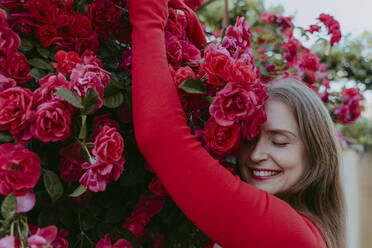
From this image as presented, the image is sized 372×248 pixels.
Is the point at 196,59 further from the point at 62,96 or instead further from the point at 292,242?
the point at 292,242

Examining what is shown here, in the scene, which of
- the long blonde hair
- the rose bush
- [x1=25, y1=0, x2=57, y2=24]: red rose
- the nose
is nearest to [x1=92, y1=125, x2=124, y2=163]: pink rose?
the rose bush

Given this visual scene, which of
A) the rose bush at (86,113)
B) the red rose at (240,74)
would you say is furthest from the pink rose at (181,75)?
the red rose at (240,74)

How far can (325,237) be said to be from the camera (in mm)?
1046

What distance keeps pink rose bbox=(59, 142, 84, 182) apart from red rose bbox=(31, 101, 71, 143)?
0.20ft

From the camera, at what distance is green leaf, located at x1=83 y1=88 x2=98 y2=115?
2.28 feet

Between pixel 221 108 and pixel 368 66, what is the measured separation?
3272 mm

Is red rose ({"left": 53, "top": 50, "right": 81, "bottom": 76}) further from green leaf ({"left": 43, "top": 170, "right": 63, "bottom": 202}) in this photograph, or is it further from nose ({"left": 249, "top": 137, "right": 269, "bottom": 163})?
nose ({"left": 249, "top": 137, "right": 269, "bottom": 163})

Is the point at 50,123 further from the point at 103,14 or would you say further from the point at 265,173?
the point at 265,173

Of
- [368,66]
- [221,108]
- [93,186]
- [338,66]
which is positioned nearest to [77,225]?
[93,186]

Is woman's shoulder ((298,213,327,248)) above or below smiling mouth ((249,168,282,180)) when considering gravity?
below

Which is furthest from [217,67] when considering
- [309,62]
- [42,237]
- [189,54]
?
[309,62]

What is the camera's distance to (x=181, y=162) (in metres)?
0.77

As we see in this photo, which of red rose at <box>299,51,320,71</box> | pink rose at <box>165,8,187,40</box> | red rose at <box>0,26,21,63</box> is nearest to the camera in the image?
red rose at <box>0,26,21,63</box>

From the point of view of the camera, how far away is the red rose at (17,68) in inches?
28.8
